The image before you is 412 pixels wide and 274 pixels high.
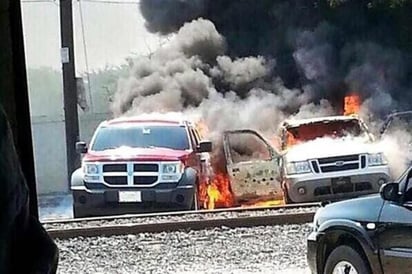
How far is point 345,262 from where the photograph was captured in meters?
3.80

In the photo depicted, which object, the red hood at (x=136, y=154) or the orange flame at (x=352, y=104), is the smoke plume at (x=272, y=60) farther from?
the red hood at (x=136, y=154)

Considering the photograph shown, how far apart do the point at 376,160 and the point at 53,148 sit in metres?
3.31

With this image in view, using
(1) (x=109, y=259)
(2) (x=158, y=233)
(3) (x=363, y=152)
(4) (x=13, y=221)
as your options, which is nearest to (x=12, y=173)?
(4) (x=13, y=221)

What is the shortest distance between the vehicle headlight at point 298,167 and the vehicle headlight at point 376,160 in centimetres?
51

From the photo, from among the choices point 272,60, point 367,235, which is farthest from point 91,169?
point 272,60

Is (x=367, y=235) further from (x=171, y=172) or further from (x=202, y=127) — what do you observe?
(x=202, y=127)

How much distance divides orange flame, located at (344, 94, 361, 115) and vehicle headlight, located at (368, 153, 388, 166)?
318 centimetres

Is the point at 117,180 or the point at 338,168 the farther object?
the point at 338,168

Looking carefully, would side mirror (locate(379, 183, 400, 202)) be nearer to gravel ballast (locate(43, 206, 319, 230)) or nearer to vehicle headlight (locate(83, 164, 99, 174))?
gravel ballast (locate(43, 206, 319, 230))

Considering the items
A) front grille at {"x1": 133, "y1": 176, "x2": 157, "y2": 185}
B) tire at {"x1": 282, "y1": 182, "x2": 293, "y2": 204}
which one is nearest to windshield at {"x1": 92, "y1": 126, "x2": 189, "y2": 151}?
front grille at {"x1": 133, "y1": 176, "x2": 157, "y2": 185}

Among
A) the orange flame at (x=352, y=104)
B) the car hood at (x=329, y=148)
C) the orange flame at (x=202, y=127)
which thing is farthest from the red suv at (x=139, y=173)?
the orange flame at (x=352, y=104)

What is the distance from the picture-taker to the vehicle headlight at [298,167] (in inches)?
295

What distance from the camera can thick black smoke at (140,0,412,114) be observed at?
35.9ft

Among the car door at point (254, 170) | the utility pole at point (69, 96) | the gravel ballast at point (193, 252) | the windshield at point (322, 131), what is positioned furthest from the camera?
the utility pole at point (69, 96)
